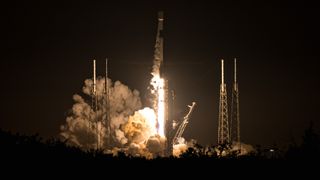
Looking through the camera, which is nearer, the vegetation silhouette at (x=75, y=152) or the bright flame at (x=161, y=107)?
the vegetation silhouette at (x=75, y=152)

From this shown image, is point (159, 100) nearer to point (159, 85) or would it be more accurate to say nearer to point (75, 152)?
point (159, 85)

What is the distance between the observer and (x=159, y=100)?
6128 centimetres

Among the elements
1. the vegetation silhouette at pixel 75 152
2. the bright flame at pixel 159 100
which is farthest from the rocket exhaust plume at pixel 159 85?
the vegetation silhouette at pixel 75 152

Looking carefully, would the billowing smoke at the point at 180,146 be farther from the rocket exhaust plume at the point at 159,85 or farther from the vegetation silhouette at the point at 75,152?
the vegetation silhouette at the point at 75,152

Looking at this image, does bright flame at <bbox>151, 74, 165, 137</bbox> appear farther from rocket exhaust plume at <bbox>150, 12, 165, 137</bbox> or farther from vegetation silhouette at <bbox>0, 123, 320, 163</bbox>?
vegetation silhouette at <bbox>0, 123, 320, 163</bbox>

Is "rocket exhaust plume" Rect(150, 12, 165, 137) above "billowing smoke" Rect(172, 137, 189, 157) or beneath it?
above

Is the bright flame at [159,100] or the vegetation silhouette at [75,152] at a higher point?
the bright flame at [159,100]

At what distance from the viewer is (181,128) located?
6350 centimetres

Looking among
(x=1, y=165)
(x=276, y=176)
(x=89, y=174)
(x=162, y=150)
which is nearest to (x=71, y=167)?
(x=89, y=174)

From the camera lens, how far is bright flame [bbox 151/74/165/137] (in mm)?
59981

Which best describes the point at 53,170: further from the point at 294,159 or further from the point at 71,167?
the point at 294,159

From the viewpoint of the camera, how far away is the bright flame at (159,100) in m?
60.0

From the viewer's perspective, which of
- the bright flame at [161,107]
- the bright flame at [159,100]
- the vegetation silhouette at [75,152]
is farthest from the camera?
the bright flame at [159,100]

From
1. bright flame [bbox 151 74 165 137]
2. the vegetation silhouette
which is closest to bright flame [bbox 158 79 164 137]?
bright flame [bbox 151 74 165 137]
